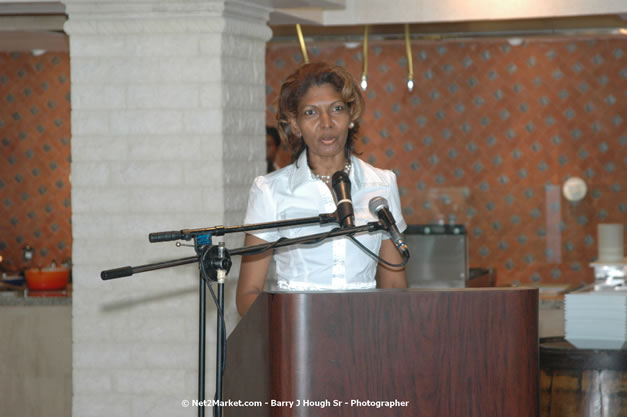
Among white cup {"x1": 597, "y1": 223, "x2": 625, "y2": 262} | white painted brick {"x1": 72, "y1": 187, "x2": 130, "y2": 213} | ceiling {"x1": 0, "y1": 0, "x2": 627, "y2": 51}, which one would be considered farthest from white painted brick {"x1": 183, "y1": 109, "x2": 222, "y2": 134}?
white cup {"x1": 597, "y1": 223, "x2": 625, "y2": 262}

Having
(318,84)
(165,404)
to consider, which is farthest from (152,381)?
(318,84)

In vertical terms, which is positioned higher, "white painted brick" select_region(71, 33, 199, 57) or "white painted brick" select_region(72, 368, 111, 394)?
"white painted brick" select_region(71, 33, 199, 57)

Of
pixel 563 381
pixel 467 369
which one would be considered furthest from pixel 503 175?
pixel 467 369

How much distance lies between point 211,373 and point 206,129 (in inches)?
34.5

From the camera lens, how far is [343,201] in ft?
6.12

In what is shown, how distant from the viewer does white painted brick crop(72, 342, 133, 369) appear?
333 cm

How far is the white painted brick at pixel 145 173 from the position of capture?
3295mm

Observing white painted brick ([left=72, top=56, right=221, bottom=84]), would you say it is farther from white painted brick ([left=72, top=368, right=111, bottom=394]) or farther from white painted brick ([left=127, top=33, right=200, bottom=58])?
white painted brick ([left=72, top=368, right=111, bottom=394])

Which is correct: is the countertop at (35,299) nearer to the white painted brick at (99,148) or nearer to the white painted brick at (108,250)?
the white painted brick at (108,250)

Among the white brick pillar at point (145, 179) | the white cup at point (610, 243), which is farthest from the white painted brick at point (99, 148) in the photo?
the white cup at point (610, 243)

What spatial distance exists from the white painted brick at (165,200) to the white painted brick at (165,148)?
0.11 meters

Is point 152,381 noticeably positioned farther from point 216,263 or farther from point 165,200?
point 216,263

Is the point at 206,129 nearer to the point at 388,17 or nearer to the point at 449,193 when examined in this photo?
the point at 388,17

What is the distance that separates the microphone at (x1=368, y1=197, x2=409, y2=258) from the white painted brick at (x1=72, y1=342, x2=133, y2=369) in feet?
5.66
